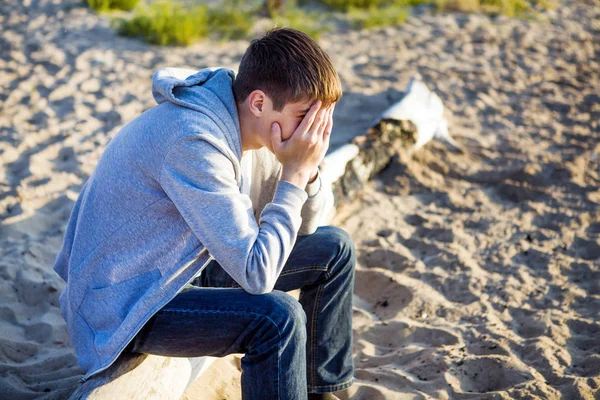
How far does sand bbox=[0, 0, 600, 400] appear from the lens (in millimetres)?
2768

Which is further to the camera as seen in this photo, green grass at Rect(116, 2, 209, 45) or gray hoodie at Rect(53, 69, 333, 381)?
green grass at Rect(116, 2, 209, 45)

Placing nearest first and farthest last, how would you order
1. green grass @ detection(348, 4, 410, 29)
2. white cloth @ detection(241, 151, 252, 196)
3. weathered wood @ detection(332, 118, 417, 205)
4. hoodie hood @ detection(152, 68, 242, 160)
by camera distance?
hoodie hood @ detection(152, 68, 242, 160) → white cloth @ detection(241, 151, 252, 196) → weathered wood @ detection(332, 118, 417, 205) → green grass @ detection(348, 4, 410, 29)

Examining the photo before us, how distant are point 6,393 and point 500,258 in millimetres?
2510

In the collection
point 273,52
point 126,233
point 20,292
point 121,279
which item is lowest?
point 20,292

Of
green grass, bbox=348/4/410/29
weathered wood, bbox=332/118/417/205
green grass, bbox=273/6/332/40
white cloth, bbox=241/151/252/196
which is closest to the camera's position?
white cloth, bbox=241/151/252/196

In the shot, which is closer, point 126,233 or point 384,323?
point 126,233

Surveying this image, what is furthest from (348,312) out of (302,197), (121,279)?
(121,279)

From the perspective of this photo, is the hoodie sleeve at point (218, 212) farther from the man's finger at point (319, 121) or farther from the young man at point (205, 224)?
the man's finger at point (319, 121)

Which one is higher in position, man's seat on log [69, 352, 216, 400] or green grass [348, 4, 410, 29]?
green grass [348, 4, 410, 29]

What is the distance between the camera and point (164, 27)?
20.6 feet

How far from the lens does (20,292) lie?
3000mm

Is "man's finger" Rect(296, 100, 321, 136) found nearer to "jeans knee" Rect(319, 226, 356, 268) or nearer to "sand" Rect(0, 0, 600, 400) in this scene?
"jeans knee" Rect(319, 226, 356, 268)

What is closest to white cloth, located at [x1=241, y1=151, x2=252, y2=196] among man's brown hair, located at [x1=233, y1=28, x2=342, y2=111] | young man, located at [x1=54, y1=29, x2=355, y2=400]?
young man, located at [x1=54, y1=29, x2=355, y2=400]

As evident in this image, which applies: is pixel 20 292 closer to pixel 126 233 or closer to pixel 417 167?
pixel 126 233
